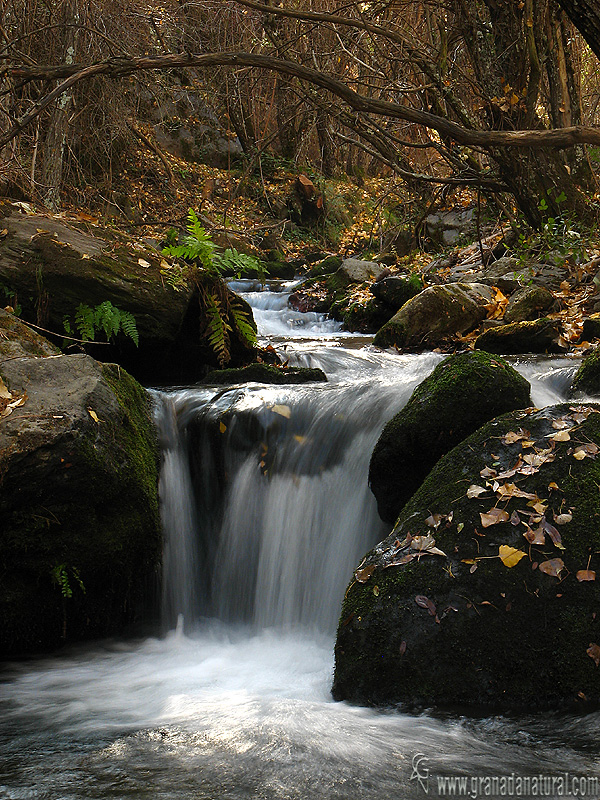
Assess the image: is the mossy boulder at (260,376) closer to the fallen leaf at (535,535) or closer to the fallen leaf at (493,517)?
the fallen leaf at (493,517)

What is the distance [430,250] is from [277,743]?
12147 mm

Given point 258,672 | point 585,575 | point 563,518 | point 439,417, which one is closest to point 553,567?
point 585,575

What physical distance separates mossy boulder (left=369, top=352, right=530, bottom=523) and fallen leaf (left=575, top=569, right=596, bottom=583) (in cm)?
123

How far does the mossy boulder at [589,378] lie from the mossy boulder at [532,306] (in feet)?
8.31

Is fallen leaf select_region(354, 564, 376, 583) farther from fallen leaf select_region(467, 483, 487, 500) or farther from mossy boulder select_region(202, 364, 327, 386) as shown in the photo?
mossy boulder select_region(202, 364, 327, 386)

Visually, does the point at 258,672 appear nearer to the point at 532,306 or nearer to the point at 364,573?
the point at 364,573

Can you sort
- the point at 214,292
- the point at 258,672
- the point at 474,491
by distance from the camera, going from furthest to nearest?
the point at 214,292, the point at 258,672, the point at 474,491

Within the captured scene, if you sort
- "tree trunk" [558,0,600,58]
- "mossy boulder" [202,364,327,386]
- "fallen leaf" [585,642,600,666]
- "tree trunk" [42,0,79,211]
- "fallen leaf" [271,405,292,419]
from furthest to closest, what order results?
"tree trunk" [42,0,79,211]
"mossy boulder" [202,364,327,386]
"tree trunk" [558,0,600,58]
"fallen leaf" [271,405,292,419]
"fallen leaf" [585,642,600,666]

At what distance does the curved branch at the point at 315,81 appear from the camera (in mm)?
5684

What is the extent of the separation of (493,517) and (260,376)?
345 cm

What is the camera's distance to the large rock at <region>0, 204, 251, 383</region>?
5.85m

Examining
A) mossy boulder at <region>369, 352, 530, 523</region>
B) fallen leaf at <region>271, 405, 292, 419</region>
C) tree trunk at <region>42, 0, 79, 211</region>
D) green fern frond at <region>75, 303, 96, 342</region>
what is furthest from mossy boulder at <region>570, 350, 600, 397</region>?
tree trunk at <region>42, 0, 79, 211</region>

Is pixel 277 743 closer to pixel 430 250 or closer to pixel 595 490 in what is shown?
pixel 595 490

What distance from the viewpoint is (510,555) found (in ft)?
9.83
